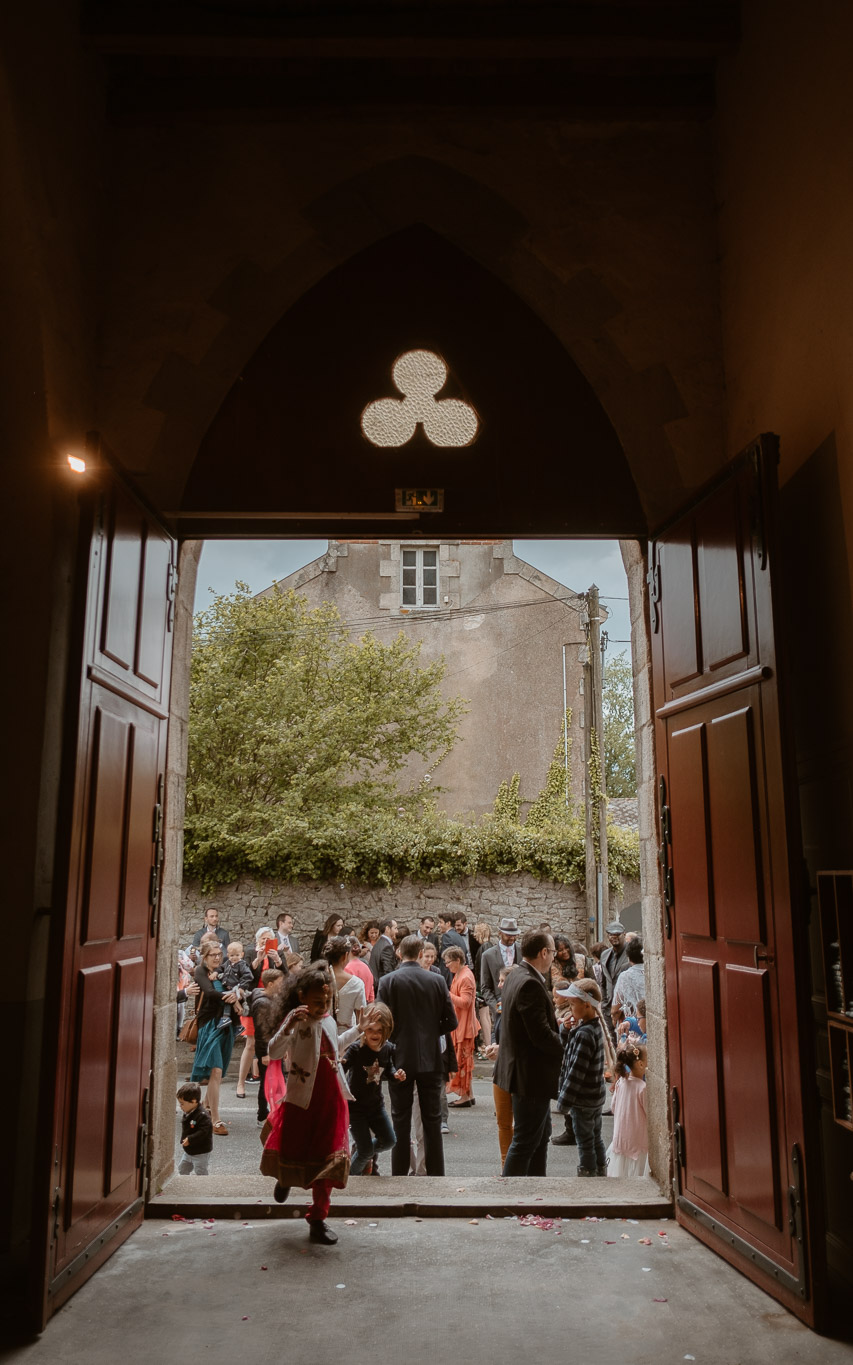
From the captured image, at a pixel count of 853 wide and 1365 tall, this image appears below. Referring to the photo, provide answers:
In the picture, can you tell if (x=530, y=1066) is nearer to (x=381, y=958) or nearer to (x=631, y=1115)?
(x=631, y=1115)

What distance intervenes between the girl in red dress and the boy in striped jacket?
2095 millimetres

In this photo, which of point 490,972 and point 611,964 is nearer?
point 490,972

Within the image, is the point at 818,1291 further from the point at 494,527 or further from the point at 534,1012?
the point at 494,527

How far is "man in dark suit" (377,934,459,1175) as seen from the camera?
20.1 feet

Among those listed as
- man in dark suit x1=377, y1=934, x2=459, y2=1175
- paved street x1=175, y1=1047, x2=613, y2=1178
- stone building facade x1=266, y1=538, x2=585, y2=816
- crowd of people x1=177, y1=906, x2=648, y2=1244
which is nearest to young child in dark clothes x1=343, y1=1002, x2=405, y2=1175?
crowd of people x1=177, y1=906, x2=648, y2=1244

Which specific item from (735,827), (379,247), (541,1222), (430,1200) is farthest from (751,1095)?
(379,247)

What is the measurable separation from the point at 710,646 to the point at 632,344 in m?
1.78

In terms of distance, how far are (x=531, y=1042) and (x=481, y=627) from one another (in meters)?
16.7

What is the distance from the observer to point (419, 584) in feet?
72.6

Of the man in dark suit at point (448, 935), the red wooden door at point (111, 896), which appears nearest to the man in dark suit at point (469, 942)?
the man in dark suit at point (448, 935)

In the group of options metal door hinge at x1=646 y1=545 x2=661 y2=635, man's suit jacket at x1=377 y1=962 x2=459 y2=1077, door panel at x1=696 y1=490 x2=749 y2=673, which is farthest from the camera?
man's suit jacket at x1=377 y1=962 x2=459 y2=1077

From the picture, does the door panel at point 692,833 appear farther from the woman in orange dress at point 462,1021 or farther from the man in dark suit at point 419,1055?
the woman in orange dress at point 462,1021

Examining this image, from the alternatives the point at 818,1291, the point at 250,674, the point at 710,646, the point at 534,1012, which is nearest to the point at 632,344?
the point at 710,646

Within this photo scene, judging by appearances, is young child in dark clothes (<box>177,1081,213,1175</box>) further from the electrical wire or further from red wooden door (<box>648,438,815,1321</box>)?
the electrical wire
